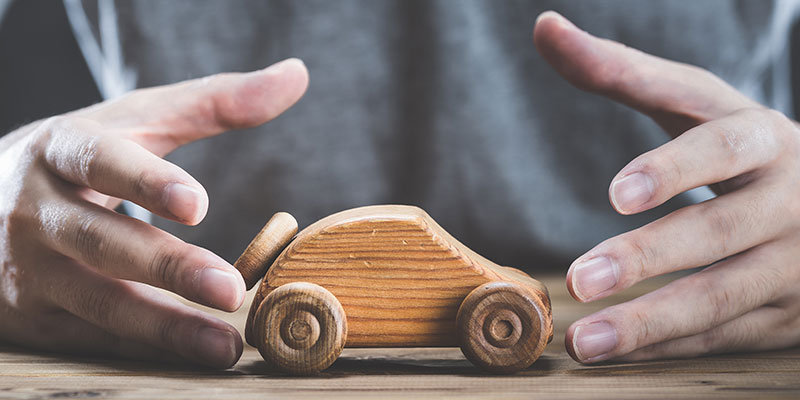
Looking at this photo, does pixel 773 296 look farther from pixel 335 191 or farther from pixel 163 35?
pixel 163 35

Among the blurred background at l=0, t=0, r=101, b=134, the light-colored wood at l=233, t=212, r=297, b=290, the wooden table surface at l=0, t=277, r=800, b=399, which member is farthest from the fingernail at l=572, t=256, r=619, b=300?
the blurred background at l=0, t=0, r=101, b=134

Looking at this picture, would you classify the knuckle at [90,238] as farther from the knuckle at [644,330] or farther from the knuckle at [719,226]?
the knuckle at [719,226]

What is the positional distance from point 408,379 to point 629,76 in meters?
0.69

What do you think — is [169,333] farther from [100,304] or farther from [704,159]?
[704,159]

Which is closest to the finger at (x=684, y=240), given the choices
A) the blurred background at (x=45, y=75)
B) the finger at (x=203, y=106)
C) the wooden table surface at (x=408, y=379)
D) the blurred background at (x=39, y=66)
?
the wooden table surface at (x=408, y=379)

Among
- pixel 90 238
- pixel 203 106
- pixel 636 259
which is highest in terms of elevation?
pixel 203 106

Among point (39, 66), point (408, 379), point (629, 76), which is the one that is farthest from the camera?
point (39, 66)

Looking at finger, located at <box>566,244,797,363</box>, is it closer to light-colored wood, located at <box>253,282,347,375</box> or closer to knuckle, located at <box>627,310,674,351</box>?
knuckle, located at <box>627,310,674,351</box>

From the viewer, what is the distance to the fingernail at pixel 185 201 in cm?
80

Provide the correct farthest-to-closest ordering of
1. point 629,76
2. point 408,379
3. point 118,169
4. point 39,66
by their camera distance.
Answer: point 39,66 → point 629,76 → point 118,169 → point 408,379

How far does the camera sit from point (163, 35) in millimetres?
1979

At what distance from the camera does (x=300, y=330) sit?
0.79 meters

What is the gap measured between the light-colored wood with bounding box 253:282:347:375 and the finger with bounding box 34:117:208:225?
0.15 m

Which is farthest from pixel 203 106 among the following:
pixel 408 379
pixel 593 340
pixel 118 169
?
pixel 593 340
